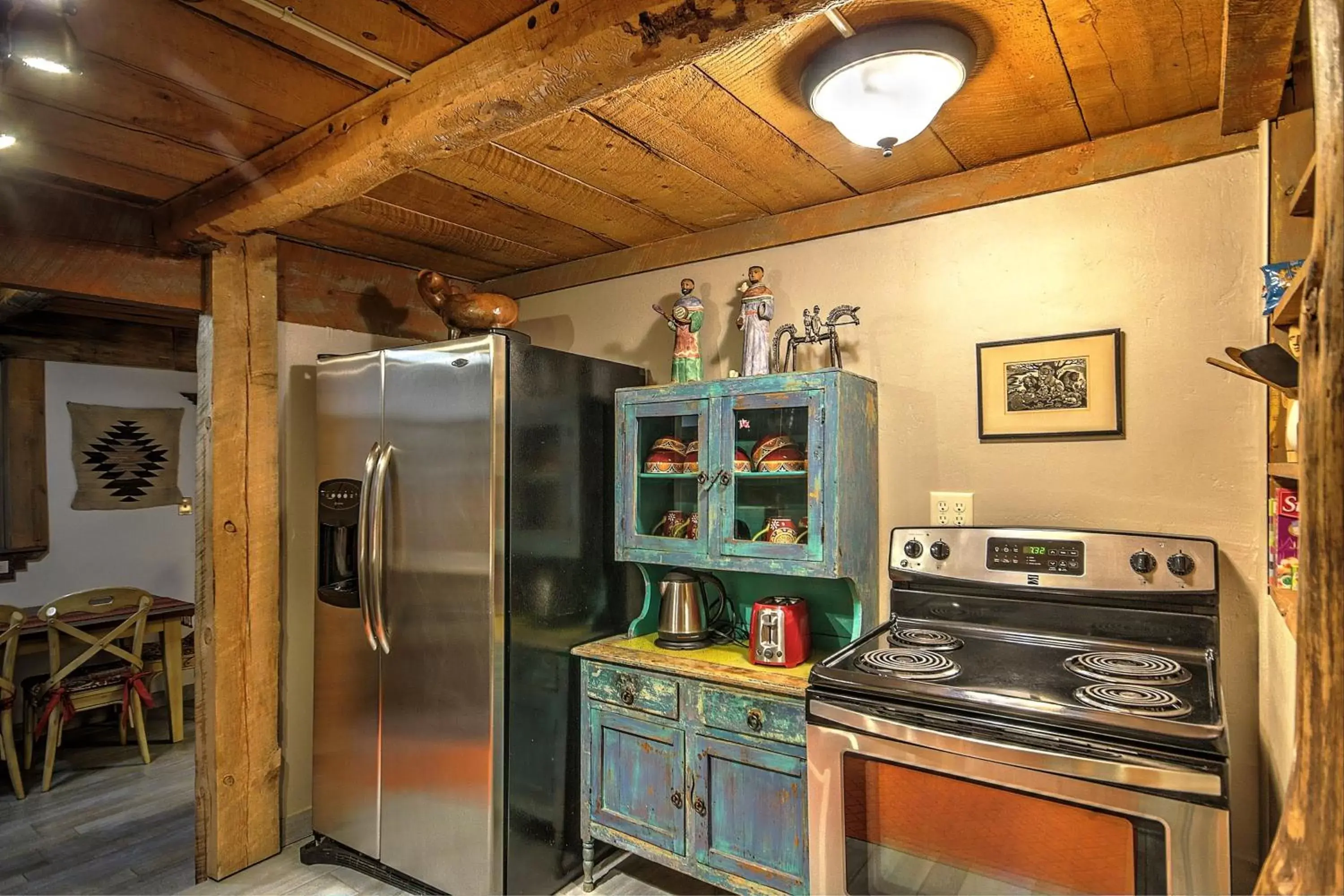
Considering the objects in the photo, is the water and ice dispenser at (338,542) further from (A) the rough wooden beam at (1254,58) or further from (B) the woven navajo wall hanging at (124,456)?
(B) the woven navajo wall hanging at (124,456)

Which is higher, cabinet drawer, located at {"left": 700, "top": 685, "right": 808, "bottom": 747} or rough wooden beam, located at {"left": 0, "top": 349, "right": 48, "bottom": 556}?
rough wooden beam, located at {"left": 0, "top": 349, "right": 48, "bottom": 556}

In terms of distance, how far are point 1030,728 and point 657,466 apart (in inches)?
52.2

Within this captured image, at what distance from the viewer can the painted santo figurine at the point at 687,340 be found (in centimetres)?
239

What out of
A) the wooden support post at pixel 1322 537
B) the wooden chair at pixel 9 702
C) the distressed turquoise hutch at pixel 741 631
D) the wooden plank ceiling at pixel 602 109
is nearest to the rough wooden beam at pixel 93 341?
the wooden chair at pixel 9 702

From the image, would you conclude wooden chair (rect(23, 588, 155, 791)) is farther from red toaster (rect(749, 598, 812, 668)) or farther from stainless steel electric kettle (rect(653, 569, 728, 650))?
red toaster (rect(749, 598, 812, 668))

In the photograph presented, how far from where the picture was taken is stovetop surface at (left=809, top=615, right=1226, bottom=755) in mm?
1280

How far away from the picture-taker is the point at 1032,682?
5.02 ft

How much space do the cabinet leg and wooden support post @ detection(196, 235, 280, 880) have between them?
113cm

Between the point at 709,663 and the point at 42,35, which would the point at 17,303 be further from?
the point at 709,663

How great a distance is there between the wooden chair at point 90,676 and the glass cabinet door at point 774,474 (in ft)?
10.3

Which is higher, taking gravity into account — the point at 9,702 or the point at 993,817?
the point at 993,817

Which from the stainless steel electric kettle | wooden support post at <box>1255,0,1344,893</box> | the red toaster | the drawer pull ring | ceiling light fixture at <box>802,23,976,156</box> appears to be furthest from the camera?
the stainless steel electric kettle

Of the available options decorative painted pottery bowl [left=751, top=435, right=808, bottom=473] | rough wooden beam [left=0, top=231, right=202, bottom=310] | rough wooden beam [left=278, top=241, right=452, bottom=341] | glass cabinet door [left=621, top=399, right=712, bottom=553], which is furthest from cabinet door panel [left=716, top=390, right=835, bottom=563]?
rough wooden beam [left=0, top=231, right=202, bottom=310]

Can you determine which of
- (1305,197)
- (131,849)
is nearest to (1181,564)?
(1305,197)
